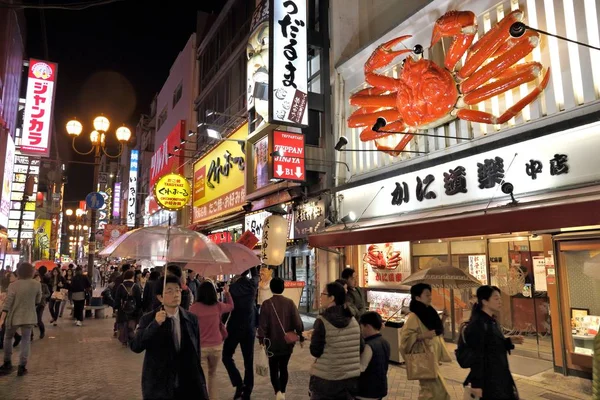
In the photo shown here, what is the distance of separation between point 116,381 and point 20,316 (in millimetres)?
2316

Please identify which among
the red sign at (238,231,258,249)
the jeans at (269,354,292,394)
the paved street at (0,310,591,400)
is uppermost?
the red sign at (238,231,258,249)

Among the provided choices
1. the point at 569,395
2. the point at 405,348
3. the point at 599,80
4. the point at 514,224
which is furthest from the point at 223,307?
the point at 599,80

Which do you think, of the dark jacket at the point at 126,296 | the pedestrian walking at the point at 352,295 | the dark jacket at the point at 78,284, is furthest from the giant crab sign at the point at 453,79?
the dark jacket at the point at 78,284

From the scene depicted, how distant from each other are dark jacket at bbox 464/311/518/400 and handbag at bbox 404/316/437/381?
1.32 ft

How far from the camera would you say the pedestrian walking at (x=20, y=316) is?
837 centimetres

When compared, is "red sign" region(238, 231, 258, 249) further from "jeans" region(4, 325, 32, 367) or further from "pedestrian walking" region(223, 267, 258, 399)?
"jeans" region(4, 325, 32, 367)

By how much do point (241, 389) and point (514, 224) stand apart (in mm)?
5011

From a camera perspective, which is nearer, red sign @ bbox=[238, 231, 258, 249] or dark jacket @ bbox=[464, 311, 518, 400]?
dark jacket @ bbox=[464, 311, 518, 400]

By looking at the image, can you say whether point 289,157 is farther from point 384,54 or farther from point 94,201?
point 94,201

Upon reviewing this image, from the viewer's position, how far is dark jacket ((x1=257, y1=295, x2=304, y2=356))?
249 inches

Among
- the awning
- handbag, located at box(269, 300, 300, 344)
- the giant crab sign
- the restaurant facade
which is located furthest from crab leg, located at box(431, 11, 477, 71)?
handbag, located at box(269, 300, 300, 344)

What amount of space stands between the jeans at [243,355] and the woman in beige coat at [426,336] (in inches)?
119

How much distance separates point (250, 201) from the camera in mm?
20312

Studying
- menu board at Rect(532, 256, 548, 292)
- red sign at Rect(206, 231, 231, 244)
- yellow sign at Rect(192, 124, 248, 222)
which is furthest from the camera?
red sign at Rect(206, 231, 231, 244)
